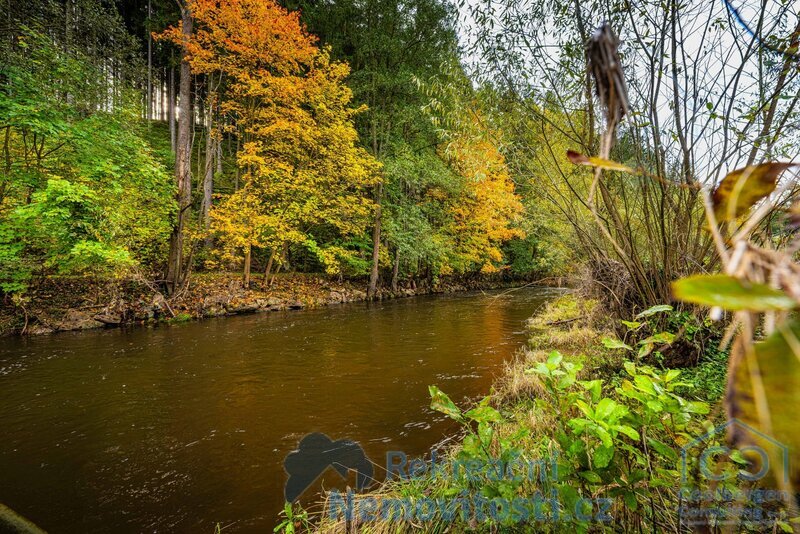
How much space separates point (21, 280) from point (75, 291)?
4.31ft

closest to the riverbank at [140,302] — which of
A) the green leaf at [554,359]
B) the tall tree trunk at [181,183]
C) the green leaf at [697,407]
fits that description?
the tall tree trunk at [181,183]

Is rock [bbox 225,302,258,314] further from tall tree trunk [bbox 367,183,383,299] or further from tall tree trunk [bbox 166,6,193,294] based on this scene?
tall tree trunk [bbox 367,183,383,299]

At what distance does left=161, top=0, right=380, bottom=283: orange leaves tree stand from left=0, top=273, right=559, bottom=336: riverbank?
1373mm

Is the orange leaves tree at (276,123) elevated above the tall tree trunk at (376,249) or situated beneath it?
elevated above

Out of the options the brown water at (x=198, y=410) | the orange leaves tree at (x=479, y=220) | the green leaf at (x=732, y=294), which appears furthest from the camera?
the orange leaves tree at (x=479, y=220)

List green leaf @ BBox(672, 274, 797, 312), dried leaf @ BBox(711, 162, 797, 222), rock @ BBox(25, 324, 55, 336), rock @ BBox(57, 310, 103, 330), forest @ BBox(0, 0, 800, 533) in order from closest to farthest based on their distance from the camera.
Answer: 1. green leaf @ BBox(672, 274, 797, 312)
2. dried leaf @ BBox(711, 162, 797, 222)
3. forest @ BBox(0, 0, 800, 533)
4. rock @ BBox(25, 324, 55, 336)
5. rock @ BBox(57, 310, 103, 330)

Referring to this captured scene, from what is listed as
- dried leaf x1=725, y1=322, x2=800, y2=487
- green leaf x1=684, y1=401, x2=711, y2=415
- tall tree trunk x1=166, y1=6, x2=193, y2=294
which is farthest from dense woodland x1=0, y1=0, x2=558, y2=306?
dried leaf x1=725, y1=322, x2=800, y2=487

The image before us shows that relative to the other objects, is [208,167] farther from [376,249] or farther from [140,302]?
[376,249]

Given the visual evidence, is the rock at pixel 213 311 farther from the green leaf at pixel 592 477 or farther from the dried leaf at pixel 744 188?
the dried leaf at pixel 744 188

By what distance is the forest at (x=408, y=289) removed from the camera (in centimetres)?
143

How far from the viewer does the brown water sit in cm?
322

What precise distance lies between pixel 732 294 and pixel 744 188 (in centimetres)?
34

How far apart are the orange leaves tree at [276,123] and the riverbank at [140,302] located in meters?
1.37

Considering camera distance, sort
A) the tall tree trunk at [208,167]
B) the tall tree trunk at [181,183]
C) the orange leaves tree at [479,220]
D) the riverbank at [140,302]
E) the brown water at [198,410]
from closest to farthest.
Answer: the brown water at [198,410], the riverbank at [140,302], the tall tree trunk at [181,183], the tall tree trunk at [208,167], the orange leaves tree at [479,220]
